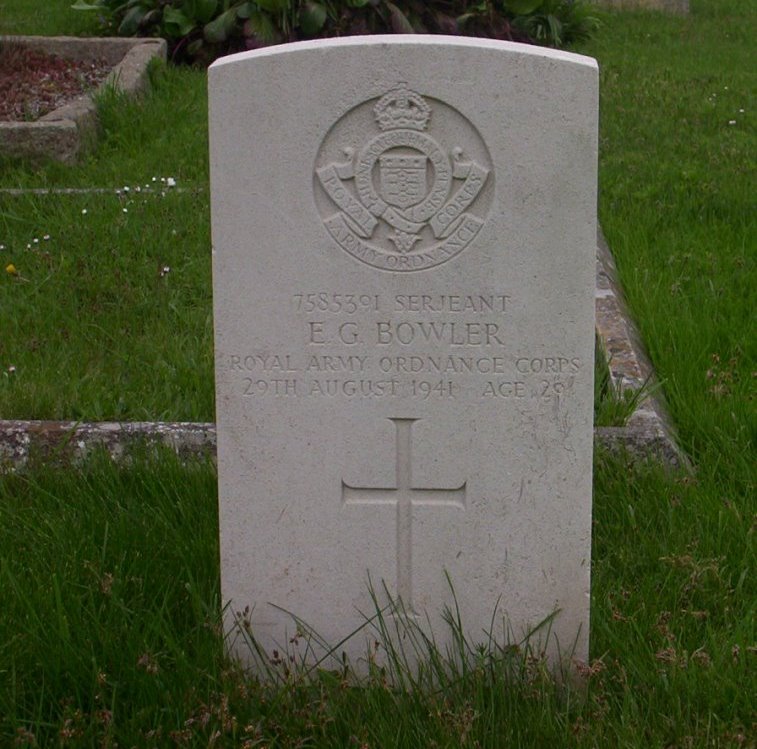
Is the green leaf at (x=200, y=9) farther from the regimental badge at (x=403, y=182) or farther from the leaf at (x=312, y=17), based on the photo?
the regimental badge at (x=403, y=182)

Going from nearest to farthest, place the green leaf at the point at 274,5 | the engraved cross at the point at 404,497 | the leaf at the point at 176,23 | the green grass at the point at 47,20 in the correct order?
1. the engraved cross at the point at 404,497
2. the green leaf at the point at 274,5
3. the leaf at the point at 176,23
4. the green grass at the point at 47,20

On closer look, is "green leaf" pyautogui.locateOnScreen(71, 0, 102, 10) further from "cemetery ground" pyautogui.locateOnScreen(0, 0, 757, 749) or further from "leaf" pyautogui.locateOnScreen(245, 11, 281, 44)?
"cemetery ground" pyautogui.locateOnScreen(0, 0, 757, 749)

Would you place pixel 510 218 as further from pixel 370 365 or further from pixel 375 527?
pixel 375 527

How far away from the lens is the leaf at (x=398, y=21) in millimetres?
9734

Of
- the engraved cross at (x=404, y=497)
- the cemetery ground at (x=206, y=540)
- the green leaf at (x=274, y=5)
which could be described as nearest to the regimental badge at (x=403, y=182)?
the engraved cross at (x=404, y=497)

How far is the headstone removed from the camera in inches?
110

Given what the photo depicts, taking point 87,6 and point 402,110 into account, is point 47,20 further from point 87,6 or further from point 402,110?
point 402,110

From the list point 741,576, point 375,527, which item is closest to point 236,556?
point 375,527

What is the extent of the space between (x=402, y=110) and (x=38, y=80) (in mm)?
6949

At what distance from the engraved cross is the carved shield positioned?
1.81ft

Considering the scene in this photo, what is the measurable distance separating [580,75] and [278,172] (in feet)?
2.18

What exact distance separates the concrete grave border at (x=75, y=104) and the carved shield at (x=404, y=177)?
4686 millimetres

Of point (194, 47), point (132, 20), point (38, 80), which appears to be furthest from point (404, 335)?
point (132, 20)

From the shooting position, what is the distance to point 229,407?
3.01 m
